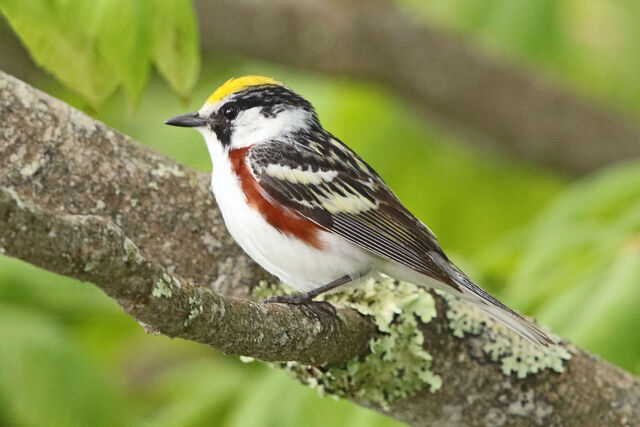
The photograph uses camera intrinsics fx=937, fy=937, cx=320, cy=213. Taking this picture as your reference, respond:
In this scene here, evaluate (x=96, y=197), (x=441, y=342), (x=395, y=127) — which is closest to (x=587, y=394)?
(x=441, y=342)

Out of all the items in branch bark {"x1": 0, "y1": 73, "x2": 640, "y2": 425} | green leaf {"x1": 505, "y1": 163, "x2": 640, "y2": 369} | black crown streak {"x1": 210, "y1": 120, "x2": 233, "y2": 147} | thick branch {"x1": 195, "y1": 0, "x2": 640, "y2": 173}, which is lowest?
branch bark {"x1": 0, "y1": 73, "x2": 640, "y2": 425}

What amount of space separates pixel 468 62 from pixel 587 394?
368 cm

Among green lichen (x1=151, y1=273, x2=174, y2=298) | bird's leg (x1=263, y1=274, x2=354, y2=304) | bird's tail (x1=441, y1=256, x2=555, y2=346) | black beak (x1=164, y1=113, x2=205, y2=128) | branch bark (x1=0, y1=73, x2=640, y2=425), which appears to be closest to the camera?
green lichen (x1=151, y1=273, x2=174, y2=298)

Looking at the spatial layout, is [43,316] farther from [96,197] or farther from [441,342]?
[441,342]

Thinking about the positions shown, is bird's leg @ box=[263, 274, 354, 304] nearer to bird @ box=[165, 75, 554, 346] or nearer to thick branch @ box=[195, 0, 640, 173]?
bird @ box=[165, 75, 554, 346]

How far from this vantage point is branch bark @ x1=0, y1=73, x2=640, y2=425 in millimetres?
2543

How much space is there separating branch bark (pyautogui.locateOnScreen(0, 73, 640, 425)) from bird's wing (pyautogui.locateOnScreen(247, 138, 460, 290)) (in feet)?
0.78

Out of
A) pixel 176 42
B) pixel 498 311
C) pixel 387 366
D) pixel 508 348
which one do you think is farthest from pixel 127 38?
pixel 508 348

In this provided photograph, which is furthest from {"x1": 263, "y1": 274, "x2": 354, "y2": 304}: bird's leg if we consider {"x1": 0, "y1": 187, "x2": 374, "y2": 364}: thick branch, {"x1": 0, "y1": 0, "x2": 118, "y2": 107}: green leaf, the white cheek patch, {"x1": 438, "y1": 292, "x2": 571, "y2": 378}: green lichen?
{"x1": 0, "y1": 0, "x2": 118, "y2": 107}: green leaf

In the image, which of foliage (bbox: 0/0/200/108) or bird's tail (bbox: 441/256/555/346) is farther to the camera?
bird's tail (bbox: 441/256/555/346)

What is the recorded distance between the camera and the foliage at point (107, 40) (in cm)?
281

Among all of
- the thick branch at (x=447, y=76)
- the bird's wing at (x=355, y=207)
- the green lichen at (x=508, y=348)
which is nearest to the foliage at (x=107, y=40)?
the bird's wing at (x=355, y=207)

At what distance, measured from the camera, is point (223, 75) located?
26.3 feet

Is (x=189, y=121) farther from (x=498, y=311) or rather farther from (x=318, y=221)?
(x=498, y=311)
